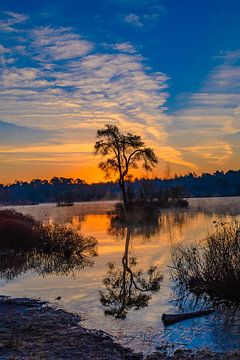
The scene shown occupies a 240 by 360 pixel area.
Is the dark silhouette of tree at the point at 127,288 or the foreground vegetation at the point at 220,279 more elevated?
the foreground vegetation at the point at 220,279

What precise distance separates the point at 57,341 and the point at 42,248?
15.3 metres

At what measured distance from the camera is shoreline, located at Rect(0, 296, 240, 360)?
292 inches

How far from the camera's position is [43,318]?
9.97 metres

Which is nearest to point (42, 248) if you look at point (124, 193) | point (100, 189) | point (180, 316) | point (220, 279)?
point (220, 279)

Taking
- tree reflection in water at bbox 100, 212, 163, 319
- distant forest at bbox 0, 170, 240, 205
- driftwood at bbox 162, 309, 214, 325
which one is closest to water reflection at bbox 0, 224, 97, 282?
tree reflection in water at bbox 100, 212, 163, 319

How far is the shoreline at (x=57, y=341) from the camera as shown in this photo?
743 centimetres

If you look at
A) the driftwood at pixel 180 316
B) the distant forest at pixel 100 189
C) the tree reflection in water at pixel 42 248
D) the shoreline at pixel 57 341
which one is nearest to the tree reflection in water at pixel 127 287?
the driftwood at pixel 180 316

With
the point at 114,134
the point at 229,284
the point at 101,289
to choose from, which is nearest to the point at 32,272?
the point at 101,289

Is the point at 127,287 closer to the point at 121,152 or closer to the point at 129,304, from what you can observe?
the point at 129,304

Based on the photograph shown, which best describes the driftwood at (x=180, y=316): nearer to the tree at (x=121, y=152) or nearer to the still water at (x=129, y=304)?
the still water at (x=129, y=304)

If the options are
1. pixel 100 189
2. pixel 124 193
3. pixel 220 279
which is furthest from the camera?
pixel 100 189

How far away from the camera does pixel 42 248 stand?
23.2 m

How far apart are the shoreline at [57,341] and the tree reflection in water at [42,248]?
823 cm

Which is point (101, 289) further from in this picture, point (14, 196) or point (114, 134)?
point (14, 196)
